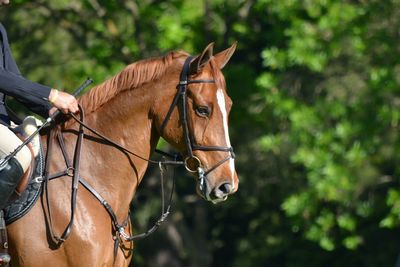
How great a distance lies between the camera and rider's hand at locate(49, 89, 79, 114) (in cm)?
621

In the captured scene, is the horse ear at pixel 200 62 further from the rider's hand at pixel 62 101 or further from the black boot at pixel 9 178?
the black boot at pixel 9 178

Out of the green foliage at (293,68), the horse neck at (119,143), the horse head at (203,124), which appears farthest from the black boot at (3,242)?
the green foliage at (293,68)

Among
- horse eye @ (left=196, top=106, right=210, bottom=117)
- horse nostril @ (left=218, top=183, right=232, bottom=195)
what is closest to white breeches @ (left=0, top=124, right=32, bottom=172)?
horse eye @ (left=196, top=106, right=210, bottom=117)

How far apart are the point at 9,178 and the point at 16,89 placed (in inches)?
24.0

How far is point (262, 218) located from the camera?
2333 cm

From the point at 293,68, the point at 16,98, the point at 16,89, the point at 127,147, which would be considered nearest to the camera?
the point at 16,89

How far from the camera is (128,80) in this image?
6414 millimetres

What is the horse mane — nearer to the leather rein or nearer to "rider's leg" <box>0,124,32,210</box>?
the leather rein

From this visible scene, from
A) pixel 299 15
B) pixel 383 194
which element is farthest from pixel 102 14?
pixel 383 194

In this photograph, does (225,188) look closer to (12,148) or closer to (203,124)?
(203,124)

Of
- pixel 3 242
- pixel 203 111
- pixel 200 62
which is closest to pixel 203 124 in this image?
pixel 203 111

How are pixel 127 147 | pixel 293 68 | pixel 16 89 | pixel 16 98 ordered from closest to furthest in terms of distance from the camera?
pixel 16 89, pixel 16 98, pixel 127 147, pixel 293 68

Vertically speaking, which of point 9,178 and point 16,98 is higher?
point 16,98

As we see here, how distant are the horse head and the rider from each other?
66cm
